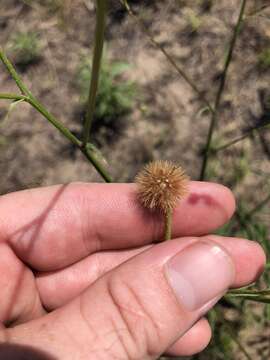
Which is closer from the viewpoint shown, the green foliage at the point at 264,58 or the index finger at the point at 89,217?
the index finger at the point at 89,217

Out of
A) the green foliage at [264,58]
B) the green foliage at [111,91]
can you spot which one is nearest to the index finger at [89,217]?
the green foliage at [111,91]

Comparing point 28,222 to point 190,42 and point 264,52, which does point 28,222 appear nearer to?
point 190,42

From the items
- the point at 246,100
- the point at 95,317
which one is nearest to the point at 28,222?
the point at 95,317

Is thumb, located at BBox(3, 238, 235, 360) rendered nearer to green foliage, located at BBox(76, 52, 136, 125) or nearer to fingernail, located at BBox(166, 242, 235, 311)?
fingernail, located at BBox(166, 242, 235, 311)

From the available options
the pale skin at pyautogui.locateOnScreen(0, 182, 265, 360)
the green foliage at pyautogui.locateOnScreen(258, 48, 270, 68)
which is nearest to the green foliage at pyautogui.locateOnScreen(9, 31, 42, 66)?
the pale skin at pyautogui.locateOnScreen(0, 182, 265, 360)

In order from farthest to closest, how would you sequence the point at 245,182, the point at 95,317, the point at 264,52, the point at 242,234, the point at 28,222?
the point at 264,52
the point at 245,182
the point at 242,234
the point at 28,222
the point at 95,317

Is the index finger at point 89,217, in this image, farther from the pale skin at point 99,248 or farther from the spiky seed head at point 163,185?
the spiky seed head at point 163,185
